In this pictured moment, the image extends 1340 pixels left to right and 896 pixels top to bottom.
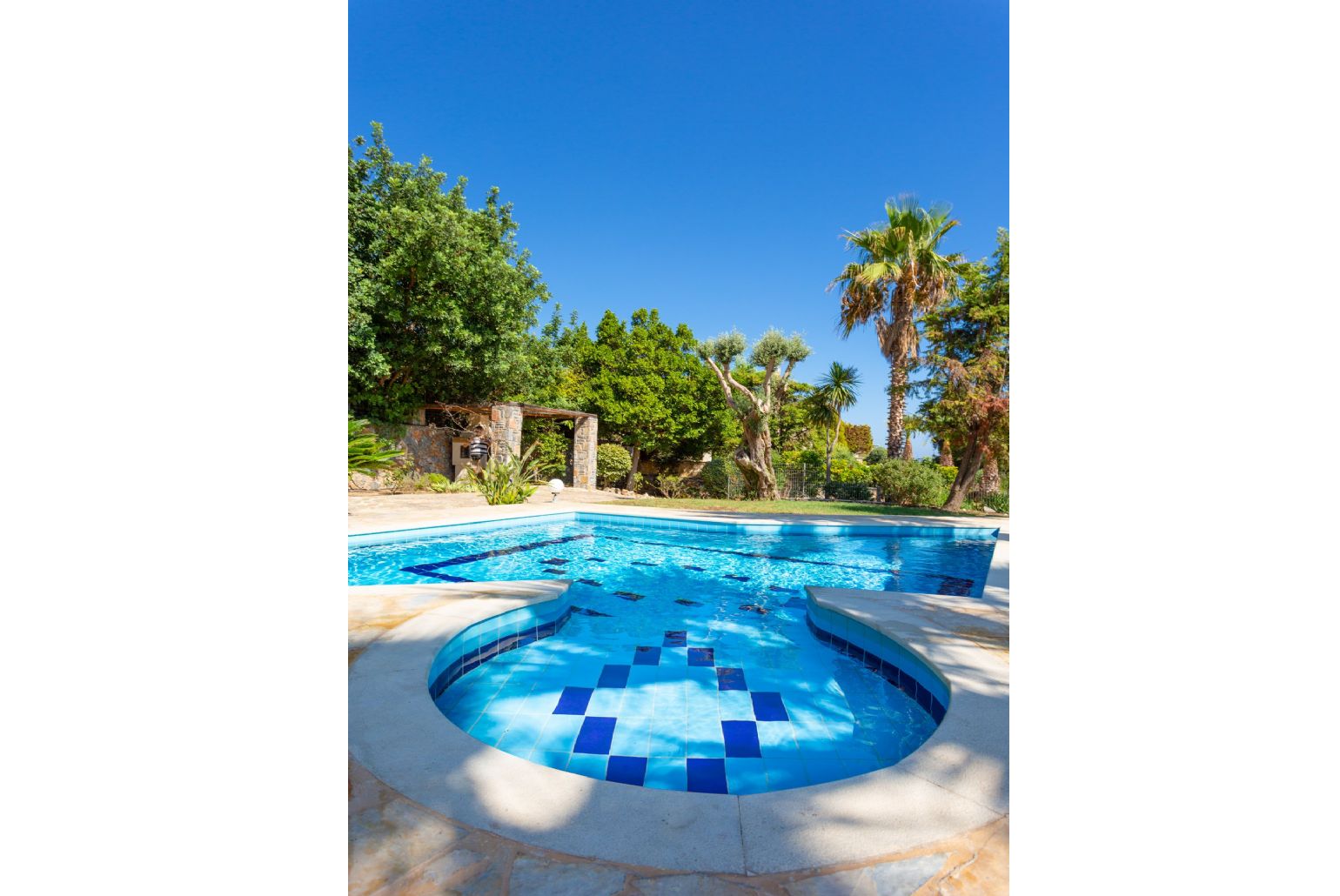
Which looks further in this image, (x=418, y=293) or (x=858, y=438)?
(x=858, y=438)

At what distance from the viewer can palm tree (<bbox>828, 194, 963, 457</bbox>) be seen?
12852 mm

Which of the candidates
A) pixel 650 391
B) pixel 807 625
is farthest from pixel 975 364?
pixel 807 625

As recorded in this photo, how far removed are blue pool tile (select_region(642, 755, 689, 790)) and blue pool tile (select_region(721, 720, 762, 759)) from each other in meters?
0.27

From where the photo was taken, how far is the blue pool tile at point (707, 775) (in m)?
2.39

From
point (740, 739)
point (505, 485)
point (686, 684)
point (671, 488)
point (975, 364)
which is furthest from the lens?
point (671, 488)

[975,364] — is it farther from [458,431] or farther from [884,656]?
[458,431]

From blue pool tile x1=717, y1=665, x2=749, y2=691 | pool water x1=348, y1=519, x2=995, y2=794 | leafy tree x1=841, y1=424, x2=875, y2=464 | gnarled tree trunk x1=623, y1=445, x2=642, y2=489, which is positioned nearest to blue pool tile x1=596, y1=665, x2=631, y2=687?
pool water x1=348, y1=519, x2=995, y2=794

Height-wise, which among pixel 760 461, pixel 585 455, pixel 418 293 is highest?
pixel 418 293

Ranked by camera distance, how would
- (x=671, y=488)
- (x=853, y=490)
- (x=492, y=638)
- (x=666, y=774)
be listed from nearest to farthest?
(x=666, y=774), (x=492, y=638), (x=853, y=490), (x=671, y=488)

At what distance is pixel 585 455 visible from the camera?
17.4 m

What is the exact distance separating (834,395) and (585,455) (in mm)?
8029

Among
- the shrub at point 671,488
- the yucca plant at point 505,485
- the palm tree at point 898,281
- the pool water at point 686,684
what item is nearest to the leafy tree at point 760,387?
the palm tree at point 898,281
